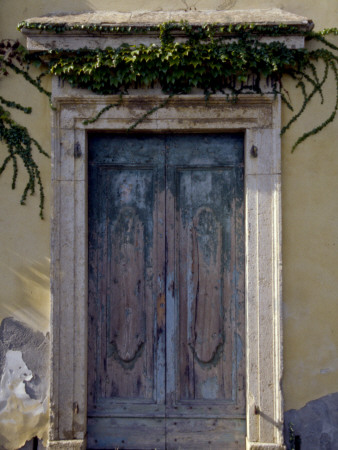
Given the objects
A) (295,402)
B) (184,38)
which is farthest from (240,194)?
(295,402)

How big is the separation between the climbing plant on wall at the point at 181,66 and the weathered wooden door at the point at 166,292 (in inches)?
16.4

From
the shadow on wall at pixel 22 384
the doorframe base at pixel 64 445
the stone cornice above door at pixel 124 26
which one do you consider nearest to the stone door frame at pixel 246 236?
the doorframe base at pixel 64 445

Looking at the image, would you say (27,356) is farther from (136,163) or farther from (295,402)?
(295,402)

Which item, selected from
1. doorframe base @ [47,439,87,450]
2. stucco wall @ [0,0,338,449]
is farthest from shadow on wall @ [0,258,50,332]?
doorframe base @ [47,439,87,450]

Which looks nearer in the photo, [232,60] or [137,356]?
[232,60]

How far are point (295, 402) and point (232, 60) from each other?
251 centimetres

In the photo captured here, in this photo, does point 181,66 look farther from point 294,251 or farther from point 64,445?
point 64,445

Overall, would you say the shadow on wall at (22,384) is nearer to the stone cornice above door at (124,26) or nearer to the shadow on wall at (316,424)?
the shadow on wall at (316,424)

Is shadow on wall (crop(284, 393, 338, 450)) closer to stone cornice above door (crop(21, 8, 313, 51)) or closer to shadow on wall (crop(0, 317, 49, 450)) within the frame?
shadow on wall (crop(0, 317, 49, 450))

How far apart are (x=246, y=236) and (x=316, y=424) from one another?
4.77 feet

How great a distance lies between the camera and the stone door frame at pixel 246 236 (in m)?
3.89

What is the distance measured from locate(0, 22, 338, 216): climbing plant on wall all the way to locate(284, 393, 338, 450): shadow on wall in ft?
6.21

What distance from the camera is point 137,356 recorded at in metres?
4.10

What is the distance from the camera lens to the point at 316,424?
153 inches
